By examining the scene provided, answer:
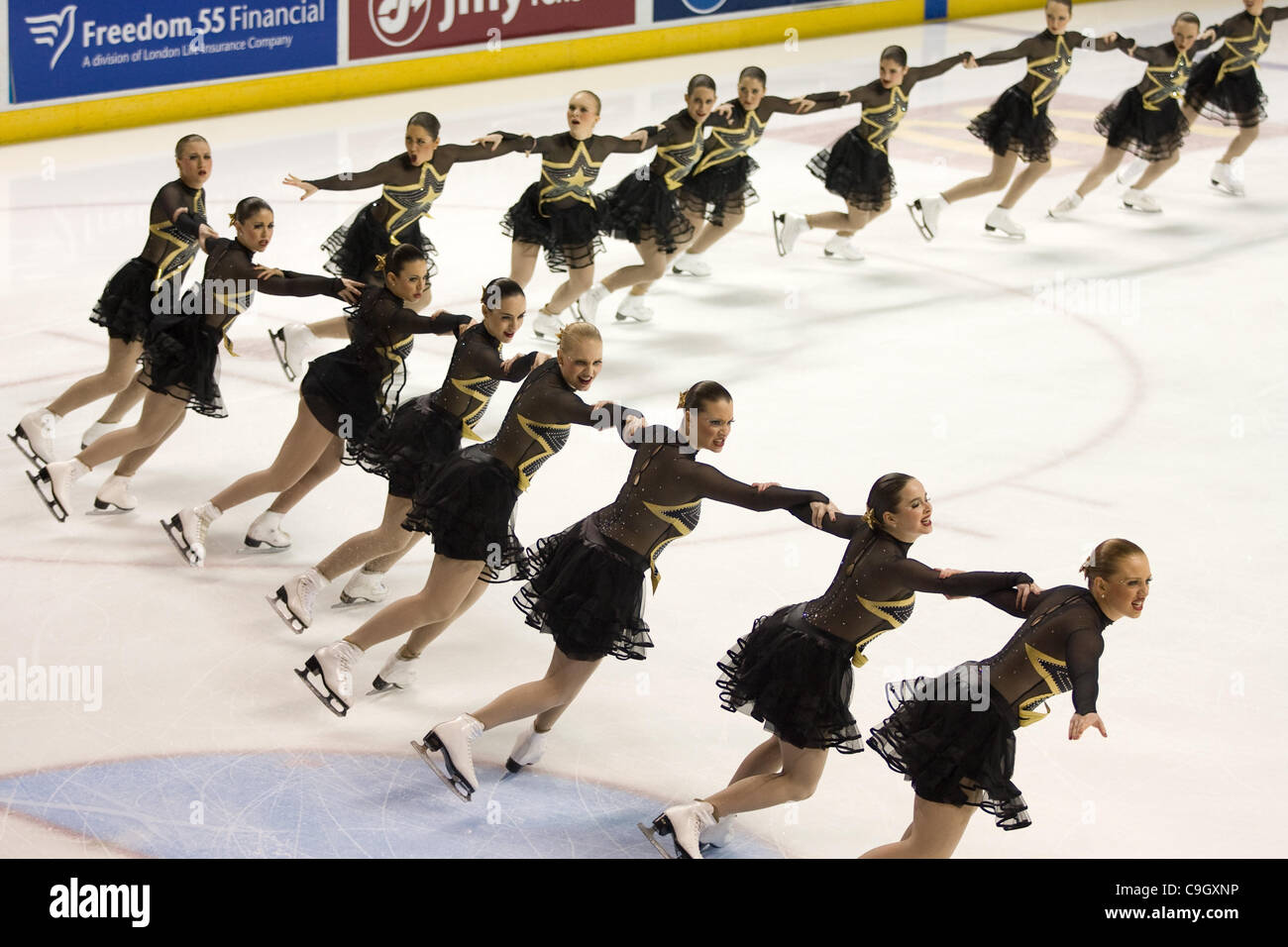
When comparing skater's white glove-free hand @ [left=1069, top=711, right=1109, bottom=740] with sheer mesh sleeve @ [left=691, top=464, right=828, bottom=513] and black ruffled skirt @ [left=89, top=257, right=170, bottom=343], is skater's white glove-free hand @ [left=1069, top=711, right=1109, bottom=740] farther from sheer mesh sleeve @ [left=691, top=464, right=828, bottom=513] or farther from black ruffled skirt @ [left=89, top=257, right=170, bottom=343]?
black ruffled skirt @ [left=89, top=257, right=170, bottom=343]

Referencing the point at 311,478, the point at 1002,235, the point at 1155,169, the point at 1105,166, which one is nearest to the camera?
the point at 311,478

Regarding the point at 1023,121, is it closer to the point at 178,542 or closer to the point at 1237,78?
the point at 1237,78

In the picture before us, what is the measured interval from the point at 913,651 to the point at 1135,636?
0.87 meters

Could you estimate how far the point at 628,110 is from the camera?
14.6 meters

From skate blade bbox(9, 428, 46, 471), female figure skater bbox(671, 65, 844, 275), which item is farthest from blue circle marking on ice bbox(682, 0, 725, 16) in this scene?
skate blade bbox(9, 428, 46, 471)

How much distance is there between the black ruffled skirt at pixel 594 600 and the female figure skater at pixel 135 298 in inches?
114

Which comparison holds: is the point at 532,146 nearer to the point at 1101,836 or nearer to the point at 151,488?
the point at 151,488

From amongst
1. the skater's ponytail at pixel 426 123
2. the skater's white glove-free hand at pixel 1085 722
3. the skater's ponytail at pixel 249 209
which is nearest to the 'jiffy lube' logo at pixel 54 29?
the skater's ponytail at pixel 426 123

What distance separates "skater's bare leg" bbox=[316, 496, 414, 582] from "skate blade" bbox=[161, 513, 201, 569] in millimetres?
764

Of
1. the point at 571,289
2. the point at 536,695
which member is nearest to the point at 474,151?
the point at 571,289

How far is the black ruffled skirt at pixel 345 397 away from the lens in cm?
648

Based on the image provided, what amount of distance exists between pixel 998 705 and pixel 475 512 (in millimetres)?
1838

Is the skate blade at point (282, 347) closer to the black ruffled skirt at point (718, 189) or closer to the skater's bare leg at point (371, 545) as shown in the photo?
the skater's bare leg at point (371, 545)

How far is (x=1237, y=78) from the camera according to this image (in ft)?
41.3
